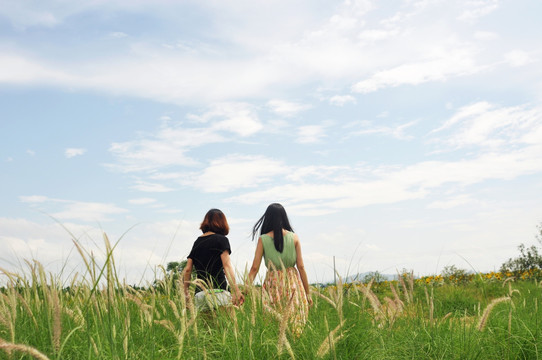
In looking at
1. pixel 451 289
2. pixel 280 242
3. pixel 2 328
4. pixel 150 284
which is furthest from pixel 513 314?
pixel 451 289

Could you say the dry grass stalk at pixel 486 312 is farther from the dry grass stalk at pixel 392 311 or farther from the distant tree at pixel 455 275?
the distant tree at pixel 455 275

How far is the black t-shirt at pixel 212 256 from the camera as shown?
19.1 ft

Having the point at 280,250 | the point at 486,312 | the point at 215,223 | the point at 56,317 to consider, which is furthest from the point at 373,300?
the point at 215,223

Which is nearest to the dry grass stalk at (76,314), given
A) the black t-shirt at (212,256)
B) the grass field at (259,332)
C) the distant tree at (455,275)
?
the grass field at (259,332)

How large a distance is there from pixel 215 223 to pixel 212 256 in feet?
1.46

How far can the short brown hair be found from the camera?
6.08m

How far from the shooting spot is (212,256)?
5.82 m

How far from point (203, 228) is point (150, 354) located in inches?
120

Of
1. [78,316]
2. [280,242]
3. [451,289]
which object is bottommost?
[451,289]

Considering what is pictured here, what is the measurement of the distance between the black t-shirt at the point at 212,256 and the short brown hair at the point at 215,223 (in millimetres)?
152

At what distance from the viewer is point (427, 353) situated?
4.01 metres

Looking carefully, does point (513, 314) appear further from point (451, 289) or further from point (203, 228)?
point (451, 289)

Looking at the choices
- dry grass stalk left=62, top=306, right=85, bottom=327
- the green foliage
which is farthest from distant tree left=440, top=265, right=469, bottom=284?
dry grass stalk left=62, top=306, right=85, bottom=327

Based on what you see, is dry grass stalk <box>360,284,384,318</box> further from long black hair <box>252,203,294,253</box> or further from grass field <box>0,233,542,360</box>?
long black hair <box>252,203,294,253</box>
